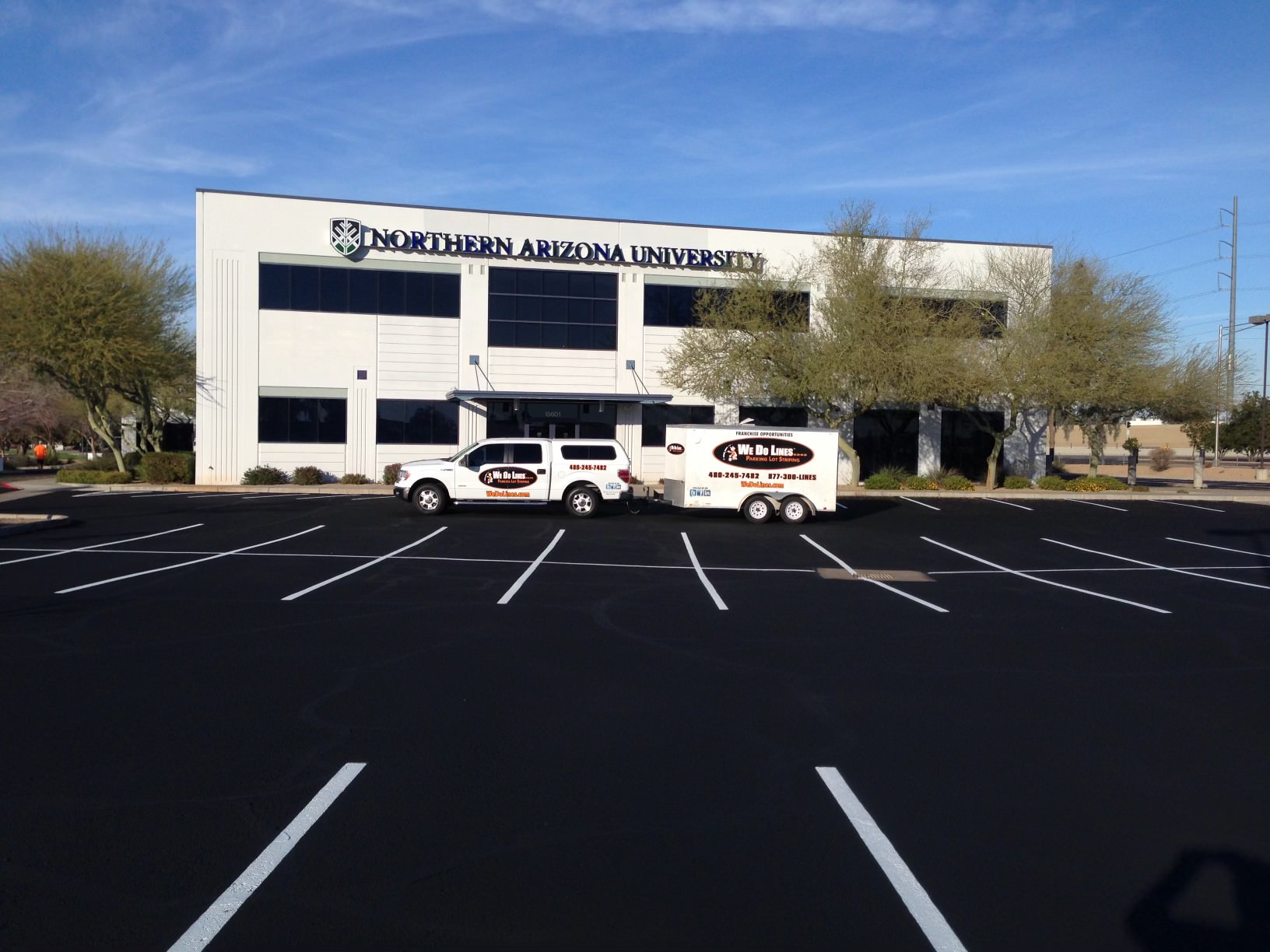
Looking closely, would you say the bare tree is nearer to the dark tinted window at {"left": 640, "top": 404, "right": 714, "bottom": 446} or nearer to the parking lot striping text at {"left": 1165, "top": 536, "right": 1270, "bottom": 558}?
the dark tinted window at {"left": 640, "top": 404, "right": 714, "bottom": 446}

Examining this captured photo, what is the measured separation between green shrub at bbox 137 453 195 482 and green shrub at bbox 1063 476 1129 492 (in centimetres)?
2945

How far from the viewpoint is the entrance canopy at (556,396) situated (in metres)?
32.7

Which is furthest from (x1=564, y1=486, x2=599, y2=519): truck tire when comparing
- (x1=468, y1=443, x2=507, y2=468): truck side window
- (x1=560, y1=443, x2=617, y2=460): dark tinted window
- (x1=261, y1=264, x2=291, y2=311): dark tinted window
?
(x1=261, y1=264, x2=291, y2=311): dark tinted window

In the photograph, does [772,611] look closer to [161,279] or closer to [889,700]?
[889,700]

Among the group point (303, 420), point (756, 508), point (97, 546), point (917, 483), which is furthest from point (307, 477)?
point (917, 483)

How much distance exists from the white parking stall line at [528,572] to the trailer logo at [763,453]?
4974mm

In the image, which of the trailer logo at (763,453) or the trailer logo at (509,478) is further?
the trailer logo at (509,478)

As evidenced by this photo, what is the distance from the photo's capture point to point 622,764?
6.54m

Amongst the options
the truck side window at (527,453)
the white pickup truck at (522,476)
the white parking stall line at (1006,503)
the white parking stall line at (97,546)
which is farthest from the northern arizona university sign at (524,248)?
the white parking stall line at (97,546)

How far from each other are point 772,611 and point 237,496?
20.7m

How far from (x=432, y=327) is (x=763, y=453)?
1454 centimetres

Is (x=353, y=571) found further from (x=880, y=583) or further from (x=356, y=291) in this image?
(x=356, y=291)

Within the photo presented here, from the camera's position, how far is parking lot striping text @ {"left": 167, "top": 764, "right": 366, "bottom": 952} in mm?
4203

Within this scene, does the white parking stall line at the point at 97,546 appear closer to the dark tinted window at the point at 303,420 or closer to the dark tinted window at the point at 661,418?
the dark tinted window at the point at 303,420
